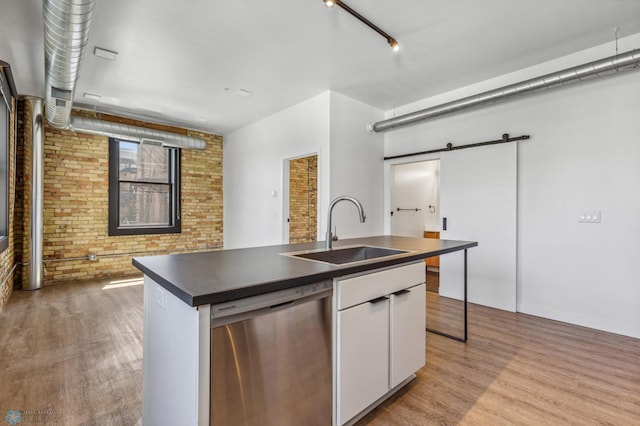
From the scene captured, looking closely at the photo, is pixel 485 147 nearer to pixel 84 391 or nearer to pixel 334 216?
pixel 334 216

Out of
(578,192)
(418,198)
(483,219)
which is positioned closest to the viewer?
(578,192)

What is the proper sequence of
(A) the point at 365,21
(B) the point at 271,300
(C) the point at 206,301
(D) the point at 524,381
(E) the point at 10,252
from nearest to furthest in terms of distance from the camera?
(C) the point at 206,301 → (B) the point at 271,300 → (D) the point at 524,381 → (A) the point at 365,21 → (E) the point at 10,252

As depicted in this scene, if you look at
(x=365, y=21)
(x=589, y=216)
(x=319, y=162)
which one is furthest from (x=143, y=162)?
(x=589, y=216)

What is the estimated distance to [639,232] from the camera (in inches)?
116

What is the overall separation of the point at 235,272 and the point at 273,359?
40 centimetres

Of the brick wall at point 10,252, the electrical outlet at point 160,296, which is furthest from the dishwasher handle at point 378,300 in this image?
the brick wall at point 10,252

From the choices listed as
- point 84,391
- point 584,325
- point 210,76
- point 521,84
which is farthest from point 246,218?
point 584,325

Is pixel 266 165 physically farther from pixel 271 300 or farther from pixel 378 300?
pixel 271 300

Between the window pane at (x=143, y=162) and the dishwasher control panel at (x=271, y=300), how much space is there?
557 cm

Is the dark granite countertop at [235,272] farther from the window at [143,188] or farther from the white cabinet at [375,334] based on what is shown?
the window at [143,188]

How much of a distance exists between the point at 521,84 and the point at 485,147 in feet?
2.67

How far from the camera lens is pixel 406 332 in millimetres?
1988

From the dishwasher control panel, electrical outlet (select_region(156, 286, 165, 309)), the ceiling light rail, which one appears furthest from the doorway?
electrical outlet (select_region(156, 286, 165, 309))

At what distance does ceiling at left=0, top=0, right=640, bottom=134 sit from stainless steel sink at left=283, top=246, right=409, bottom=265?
1982 millimetres
